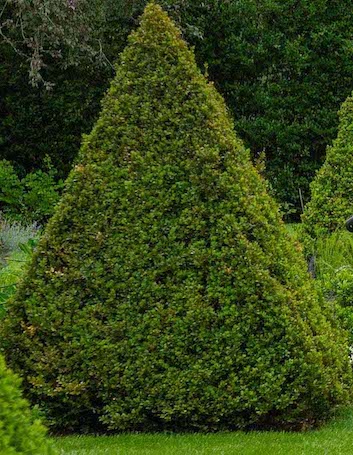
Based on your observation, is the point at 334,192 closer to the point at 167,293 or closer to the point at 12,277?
the point at 12,277

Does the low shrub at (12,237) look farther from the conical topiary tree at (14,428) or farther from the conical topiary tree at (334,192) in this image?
the conical topiary tree at (14,428)

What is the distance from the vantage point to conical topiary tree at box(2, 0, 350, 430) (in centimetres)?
492

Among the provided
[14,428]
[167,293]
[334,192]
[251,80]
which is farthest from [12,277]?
[251,80]

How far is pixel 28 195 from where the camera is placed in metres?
14.3

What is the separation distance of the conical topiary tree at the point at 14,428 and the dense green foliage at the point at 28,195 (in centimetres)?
1128

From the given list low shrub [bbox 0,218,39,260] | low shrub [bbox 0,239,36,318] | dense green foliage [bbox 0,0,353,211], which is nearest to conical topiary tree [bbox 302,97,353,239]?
low shrub [bbox 0,239,36,318]

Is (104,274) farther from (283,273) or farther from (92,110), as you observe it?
(92,110)

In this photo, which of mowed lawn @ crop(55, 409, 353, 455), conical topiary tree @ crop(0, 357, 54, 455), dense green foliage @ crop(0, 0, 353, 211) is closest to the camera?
A: conical topiary tree @ crop(0, 357, 54, 455)

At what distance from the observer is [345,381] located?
553 centimetres

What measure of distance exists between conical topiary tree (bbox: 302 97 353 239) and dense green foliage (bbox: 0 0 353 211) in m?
5.98

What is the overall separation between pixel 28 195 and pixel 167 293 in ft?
31.5

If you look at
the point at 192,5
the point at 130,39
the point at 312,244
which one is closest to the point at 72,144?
the point at 192,5

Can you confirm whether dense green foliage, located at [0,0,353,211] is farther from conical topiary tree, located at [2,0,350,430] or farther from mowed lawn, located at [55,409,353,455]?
mowed lawn, located at [55,409,353,455]

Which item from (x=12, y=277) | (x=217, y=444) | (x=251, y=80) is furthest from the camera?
(x=251, y=80)
